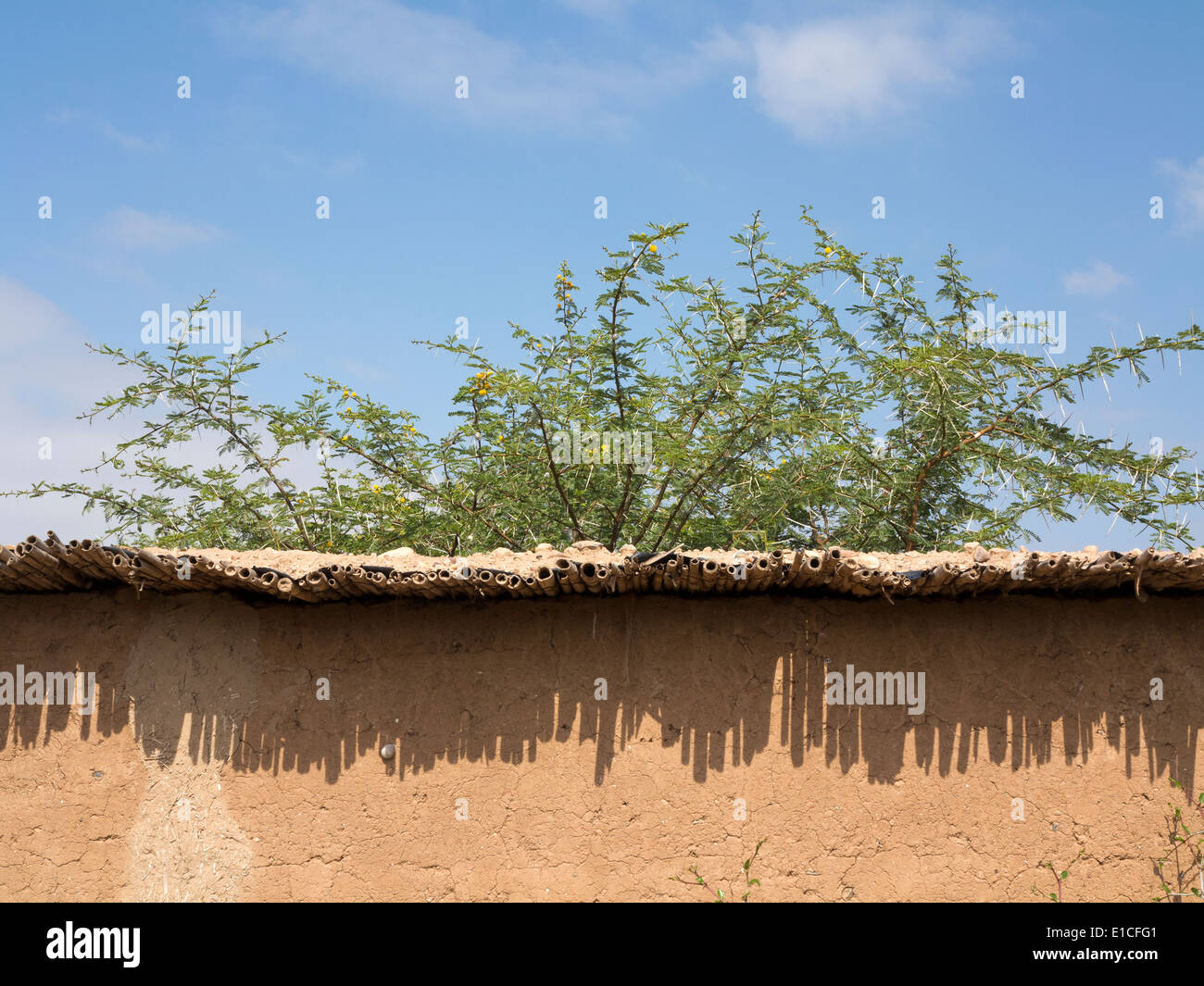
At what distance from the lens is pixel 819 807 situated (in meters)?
5.59

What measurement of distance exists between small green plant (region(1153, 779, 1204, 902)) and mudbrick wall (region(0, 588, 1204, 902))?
53mm

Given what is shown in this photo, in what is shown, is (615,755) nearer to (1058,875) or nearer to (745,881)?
(745,881)

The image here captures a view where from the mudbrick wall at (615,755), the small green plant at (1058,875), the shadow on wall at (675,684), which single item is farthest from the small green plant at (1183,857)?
the small green plant at (1058,875)

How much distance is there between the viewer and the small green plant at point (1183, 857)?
220 inches

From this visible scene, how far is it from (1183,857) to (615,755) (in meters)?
3.11

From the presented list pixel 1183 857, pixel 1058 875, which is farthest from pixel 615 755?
pixel 1183 857

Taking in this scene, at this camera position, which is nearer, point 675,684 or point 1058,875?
point 1058,875

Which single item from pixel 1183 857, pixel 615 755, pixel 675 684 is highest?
pixel 675 684

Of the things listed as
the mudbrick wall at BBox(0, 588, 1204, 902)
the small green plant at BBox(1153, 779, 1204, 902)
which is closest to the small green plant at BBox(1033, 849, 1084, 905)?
the mudbrick wall at BBox(0, 588, 1204, 902)

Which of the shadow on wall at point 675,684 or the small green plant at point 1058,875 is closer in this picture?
the small green plant at point 1058,875

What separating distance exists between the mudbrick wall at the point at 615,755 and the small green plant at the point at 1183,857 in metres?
0.05

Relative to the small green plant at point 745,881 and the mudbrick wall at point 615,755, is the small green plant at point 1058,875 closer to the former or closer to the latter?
the mudbrick wall at point 615,755

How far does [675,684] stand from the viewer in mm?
5715

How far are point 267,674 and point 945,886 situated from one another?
388 centimetres
